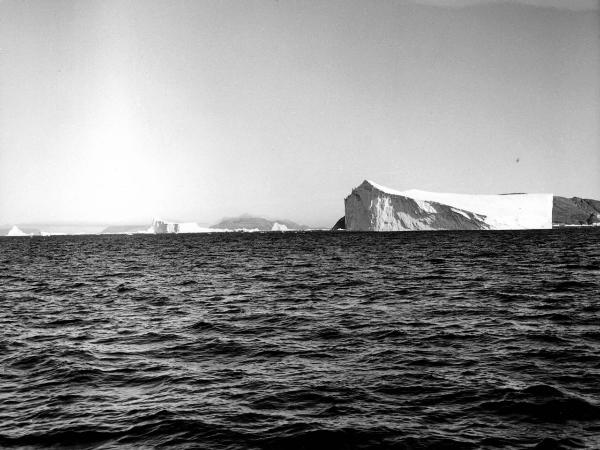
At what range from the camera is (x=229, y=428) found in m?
7.27

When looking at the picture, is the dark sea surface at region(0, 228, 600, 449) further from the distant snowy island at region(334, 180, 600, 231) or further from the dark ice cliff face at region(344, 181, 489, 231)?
the distant snowy island at region(334, 180, 600, 231)

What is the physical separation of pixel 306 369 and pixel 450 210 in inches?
3412

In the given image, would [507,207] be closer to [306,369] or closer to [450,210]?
[450,210]

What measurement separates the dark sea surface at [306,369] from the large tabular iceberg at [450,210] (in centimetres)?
7292

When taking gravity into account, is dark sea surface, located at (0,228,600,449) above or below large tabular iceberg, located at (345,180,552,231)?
below

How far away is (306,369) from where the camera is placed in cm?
1015

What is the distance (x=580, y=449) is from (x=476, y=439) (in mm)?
1261

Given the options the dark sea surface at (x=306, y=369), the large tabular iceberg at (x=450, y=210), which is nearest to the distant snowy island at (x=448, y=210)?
the large tabular iceberg at (x=450, y=210)

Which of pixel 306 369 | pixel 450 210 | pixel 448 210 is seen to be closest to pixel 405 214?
pixel 448 210

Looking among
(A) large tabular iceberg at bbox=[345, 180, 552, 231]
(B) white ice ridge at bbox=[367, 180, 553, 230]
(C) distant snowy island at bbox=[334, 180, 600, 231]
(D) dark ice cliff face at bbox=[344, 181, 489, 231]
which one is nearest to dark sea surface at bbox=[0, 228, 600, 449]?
(D) dark ice cliff face at bbox=[344, 181, 489, 231]

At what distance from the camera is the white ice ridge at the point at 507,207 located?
306 feet

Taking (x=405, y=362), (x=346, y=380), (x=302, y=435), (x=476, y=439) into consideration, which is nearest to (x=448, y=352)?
(x=405, y=362)

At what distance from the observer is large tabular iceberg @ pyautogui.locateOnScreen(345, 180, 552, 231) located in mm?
92562

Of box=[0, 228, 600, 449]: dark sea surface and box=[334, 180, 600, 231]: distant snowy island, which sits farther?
box=[334, 180, 600, 231]: distant snowy island
